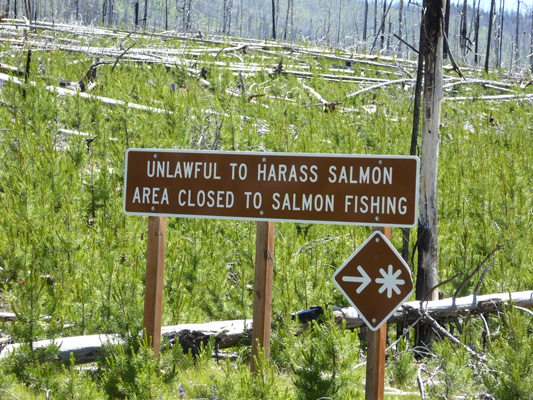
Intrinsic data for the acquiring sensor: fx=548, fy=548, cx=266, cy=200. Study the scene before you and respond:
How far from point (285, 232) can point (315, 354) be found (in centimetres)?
237

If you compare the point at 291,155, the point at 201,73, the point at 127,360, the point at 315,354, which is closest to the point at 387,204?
the point at 291,155

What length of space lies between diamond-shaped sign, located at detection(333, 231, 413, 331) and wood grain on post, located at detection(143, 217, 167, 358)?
0.97m

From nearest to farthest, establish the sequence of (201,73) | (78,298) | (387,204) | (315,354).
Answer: (387,204)
(315,354)
(78,298)
(201,73)

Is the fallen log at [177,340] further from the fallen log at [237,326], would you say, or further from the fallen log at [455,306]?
the fallen log at [455,306]

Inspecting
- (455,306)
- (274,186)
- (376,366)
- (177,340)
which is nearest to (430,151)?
(455,306)

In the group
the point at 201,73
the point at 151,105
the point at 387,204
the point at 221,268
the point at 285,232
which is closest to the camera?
the point at 387,204

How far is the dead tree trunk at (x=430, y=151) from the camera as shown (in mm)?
3775

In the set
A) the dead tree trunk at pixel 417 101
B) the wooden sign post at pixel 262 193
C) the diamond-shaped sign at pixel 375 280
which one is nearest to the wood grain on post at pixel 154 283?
the wooden sign post at pixel 262 193

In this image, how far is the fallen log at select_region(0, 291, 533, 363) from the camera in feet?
10.1

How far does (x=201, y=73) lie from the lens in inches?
462

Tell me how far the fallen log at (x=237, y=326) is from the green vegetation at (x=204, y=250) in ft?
0.25

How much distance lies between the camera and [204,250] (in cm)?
433

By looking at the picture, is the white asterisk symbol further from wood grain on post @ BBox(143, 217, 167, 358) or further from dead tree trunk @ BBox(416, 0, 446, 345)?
dead tree trunk @ BBox(416, 0, 446, 345)

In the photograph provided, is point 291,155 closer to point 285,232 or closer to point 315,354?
point 315,354
